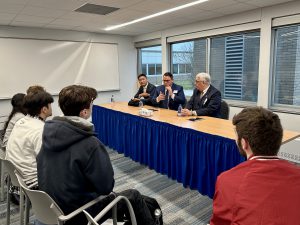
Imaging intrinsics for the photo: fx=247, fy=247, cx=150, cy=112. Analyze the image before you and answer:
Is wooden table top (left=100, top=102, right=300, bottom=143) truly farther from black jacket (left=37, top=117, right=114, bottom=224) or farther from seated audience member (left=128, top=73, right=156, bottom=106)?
black jacket (left=37, top=117, right=114, bottom=224)

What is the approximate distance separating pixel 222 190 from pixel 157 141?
6.99ft

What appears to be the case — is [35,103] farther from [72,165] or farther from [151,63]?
[151,63]

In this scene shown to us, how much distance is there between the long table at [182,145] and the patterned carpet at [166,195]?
0.40 feet

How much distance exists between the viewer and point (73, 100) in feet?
4.62

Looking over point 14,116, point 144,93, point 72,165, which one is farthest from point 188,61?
point 72,165

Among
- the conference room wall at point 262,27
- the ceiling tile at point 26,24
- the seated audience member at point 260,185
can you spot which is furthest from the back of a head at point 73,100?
the ceiling tile at point 26,24

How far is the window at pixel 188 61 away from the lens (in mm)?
5404

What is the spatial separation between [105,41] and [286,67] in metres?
4.26

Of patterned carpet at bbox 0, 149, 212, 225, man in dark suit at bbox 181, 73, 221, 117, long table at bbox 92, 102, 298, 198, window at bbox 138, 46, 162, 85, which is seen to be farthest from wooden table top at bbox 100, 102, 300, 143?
window at bbox 138, 46, 162, 85

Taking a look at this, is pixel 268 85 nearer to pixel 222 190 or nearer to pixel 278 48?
pixel 278 48

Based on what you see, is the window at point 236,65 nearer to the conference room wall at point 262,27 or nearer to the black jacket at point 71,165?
the conference room wall at point 262,27

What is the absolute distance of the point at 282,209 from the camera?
2.56 feet

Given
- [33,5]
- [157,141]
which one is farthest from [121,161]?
[33,5]

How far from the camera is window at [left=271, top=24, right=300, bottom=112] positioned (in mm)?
3826
